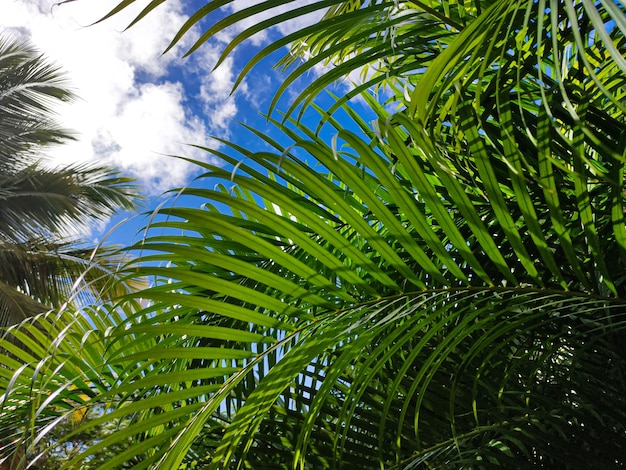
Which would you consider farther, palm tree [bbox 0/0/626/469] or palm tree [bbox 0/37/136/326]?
palm tree [bbox 0/37/136/326]

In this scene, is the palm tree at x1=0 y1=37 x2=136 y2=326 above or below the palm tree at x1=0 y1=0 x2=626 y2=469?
above

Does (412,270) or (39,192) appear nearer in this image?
(412,270)

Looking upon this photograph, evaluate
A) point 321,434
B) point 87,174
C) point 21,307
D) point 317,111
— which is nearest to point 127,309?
point 321,434

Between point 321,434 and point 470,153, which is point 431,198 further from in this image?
point 321,434

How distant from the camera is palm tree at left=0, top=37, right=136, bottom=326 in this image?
557 cm

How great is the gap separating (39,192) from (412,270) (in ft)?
19.2

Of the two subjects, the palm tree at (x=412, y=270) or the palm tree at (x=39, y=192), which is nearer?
the palm tree at (x=412, y=270)

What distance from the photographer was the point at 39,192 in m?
5.91

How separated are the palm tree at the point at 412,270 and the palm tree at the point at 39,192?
479 cm

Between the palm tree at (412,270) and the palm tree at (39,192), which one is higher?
the palm tree at (39,192)

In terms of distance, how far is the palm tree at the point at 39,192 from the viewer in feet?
18.3

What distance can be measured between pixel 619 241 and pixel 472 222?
6.4 inches

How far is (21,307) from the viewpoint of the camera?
16.0 ft

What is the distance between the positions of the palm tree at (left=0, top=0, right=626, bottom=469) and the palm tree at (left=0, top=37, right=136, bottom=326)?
479 centimetres
